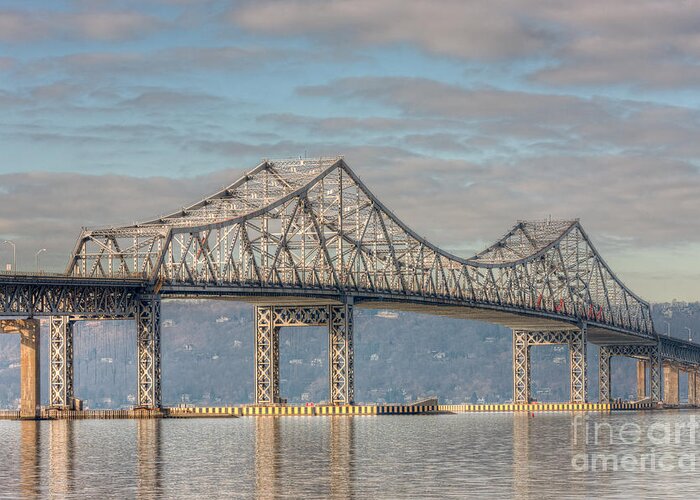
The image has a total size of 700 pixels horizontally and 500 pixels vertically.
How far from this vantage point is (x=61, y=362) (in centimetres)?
15350

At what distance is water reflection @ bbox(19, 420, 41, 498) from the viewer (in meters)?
71.3

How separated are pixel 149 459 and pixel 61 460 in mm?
4887

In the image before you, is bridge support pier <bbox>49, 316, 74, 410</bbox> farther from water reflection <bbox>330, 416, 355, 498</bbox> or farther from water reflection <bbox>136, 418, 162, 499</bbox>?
water reflection <bbox>330, 416, 355, 498</bbox>

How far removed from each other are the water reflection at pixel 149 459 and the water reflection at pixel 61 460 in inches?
131

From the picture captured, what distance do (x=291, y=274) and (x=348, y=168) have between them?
16905mm

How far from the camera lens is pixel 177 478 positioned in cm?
7662

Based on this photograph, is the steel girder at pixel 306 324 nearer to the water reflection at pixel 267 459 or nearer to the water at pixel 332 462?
the water reflection at pixel 267 459

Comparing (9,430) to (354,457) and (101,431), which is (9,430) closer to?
(101,431)

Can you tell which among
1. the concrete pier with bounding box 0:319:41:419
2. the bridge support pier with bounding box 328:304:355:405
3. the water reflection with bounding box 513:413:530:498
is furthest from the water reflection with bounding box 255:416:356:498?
the bridge support pier with bounding box 328:304:355:405

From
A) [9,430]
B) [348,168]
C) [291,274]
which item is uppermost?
[348,168]

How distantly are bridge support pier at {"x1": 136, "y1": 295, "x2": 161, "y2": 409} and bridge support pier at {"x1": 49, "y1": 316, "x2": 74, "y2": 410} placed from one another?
8404 millimetres

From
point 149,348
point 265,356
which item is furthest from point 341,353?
point 149,348

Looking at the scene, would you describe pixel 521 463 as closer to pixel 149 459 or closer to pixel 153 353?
pixel 149 459

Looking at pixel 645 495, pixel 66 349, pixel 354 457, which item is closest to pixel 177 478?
pixel 354 457
